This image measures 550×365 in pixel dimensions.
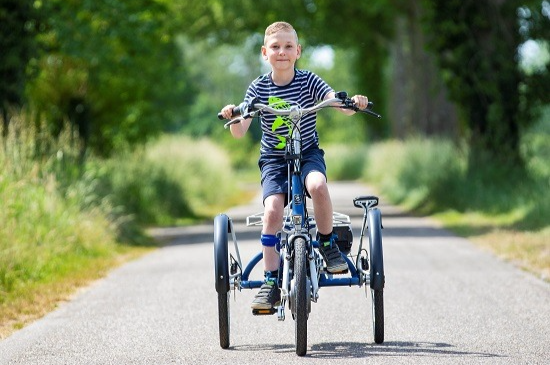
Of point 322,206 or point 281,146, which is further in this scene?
point 281,146

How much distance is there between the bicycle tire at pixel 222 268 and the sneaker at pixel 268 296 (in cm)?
25

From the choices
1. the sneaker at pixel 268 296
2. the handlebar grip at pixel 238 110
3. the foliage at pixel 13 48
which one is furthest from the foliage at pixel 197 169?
the handlebar grip at pixel 238 110

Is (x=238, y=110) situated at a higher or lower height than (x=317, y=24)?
lower

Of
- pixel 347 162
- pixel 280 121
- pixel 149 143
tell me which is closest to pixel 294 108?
pixel 280 121

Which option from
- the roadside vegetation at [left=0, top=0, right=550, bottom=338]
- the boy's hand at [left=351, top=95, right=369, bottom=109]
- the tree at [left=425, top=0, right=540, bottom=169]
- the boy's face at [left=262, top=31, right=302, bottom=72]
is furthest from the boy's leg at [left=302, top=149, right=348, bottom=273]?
the tree at [left=425, top=0, right=540, bottom=169]

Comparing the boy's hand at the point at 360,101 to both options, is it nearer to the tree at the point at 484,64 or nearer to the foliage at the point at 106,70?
the foliage at the point at 106,70

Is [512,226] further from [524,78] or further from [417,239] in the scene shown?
[524,78]

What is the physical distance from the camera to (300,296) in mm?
7520

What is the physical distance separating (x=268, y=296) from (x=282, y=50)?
5.12 feet

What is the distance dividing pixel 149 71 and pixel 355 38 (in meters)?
18.7

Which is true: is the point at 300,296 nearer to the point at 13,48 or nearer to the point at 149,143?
the point at 13,48

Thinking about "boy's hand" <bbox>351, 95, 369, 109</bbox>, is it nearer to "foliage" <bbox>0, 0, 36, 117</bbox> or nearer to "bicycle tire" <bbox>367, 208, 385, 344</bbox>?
"bicycle tire" <bbox>367, 208, 385, 344</bbox>

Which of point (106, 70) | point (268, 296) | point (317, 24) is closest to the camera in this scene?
point (268, 296)

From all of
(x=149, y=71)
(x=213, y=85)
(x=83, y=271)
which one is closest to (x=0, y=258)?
(x=83, y=271)
